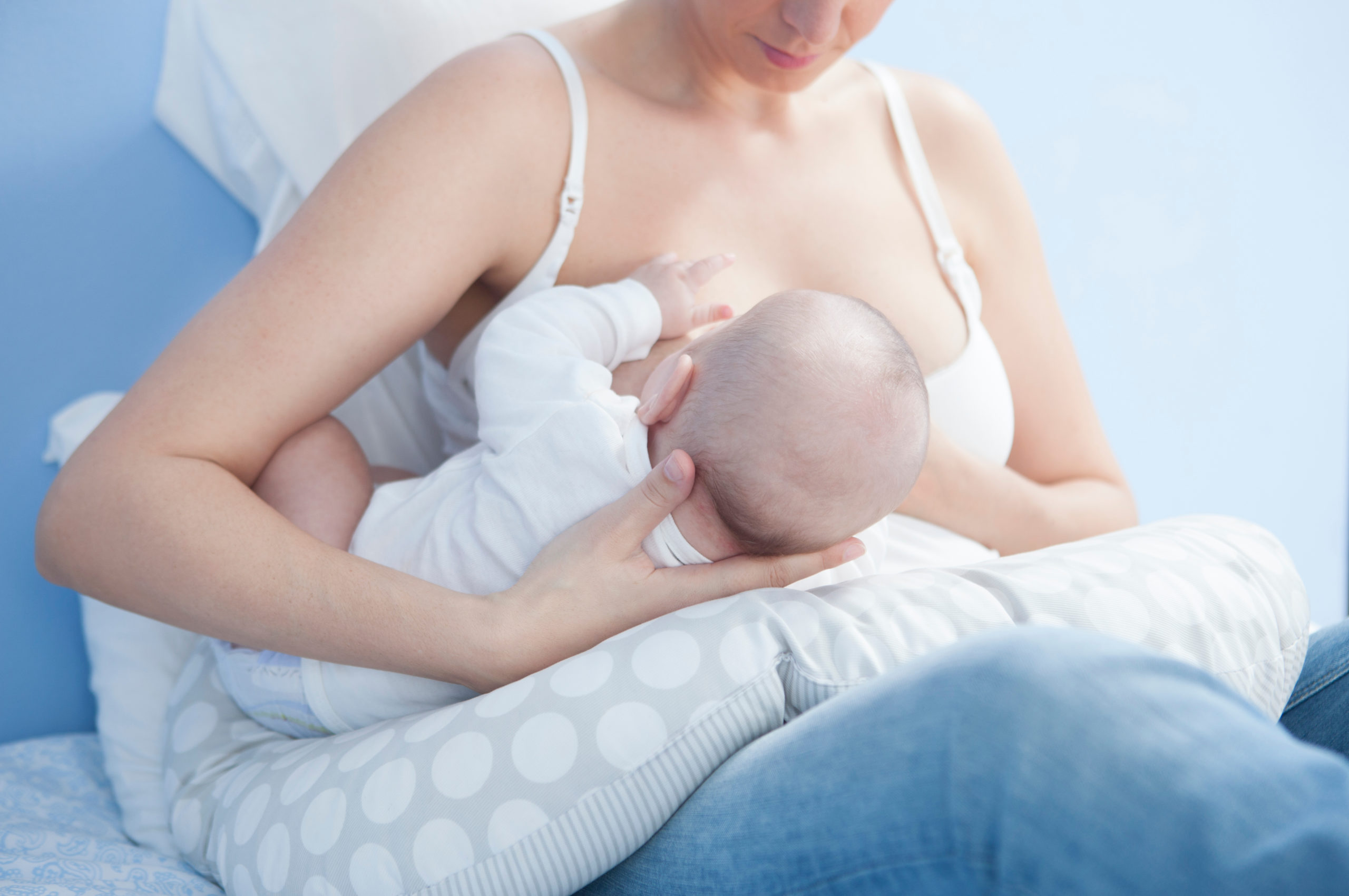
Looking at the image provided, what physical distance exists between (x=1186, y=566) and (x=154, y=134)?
164 cm

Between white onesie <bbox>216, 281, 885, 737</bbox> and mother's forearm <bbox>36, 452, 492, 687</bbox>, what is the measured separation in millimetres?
71

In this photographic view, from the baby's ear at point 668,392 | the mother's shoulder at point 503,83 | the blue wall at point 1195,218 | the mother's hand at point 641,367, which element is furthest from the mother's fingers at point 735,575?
the blue wall at point 1195,218

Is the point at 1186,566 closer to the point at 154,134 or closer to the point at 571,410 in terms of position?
the point at 571,410

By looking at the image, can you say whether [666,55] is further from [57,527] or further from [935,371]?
[57,527]

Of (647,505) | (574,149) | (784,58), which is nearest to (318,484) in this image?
(647,505)

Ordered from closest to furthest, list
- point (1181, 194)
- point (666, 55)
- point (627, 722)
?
point (627, 722)
point (666, 55)
point (1181, 194)

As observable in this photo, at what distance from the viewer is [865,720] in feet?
2.04

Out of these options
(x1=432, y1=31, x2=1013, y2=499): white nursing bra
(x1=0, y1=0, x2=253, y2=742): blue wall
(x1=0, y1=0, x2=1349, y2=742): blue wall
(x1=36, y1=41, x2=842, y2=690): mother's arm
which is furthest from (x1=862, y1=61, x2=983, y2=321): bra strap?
(x1=0, y1=0, x2=253, y2=742): blue wall

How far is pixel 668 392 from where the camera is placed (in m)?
0.89

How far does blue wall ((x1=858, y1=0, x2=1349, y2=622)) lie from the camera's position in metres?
2.30

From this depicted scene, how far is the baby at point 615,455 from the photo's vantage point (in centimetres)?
85

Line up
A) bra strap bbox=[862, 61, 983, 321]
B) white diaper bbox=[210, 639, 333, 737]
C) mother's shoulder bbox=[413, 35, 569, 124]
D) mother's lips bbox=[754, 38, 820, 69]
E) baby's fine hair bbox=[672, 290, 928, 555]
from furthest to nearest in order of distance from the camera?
1. bra strap bbox=[862, 61, 983, 321]
2. mother's lips bbox=[754, 38, 820, 69]
3. mother's shoulder bbox=[413, 35, 569, 124]
4. white diaper bbox=[210, 639, 333, 737]
5. baby's fine hair bbox=[672, 290, 928, 555]

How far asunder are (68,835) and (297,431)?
51 cm

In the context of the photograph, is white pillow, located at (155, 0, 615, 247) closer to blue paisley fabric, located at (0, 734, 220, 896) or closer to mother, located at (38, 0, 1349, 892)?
mother, located at (38, 0, 1349, 892)
